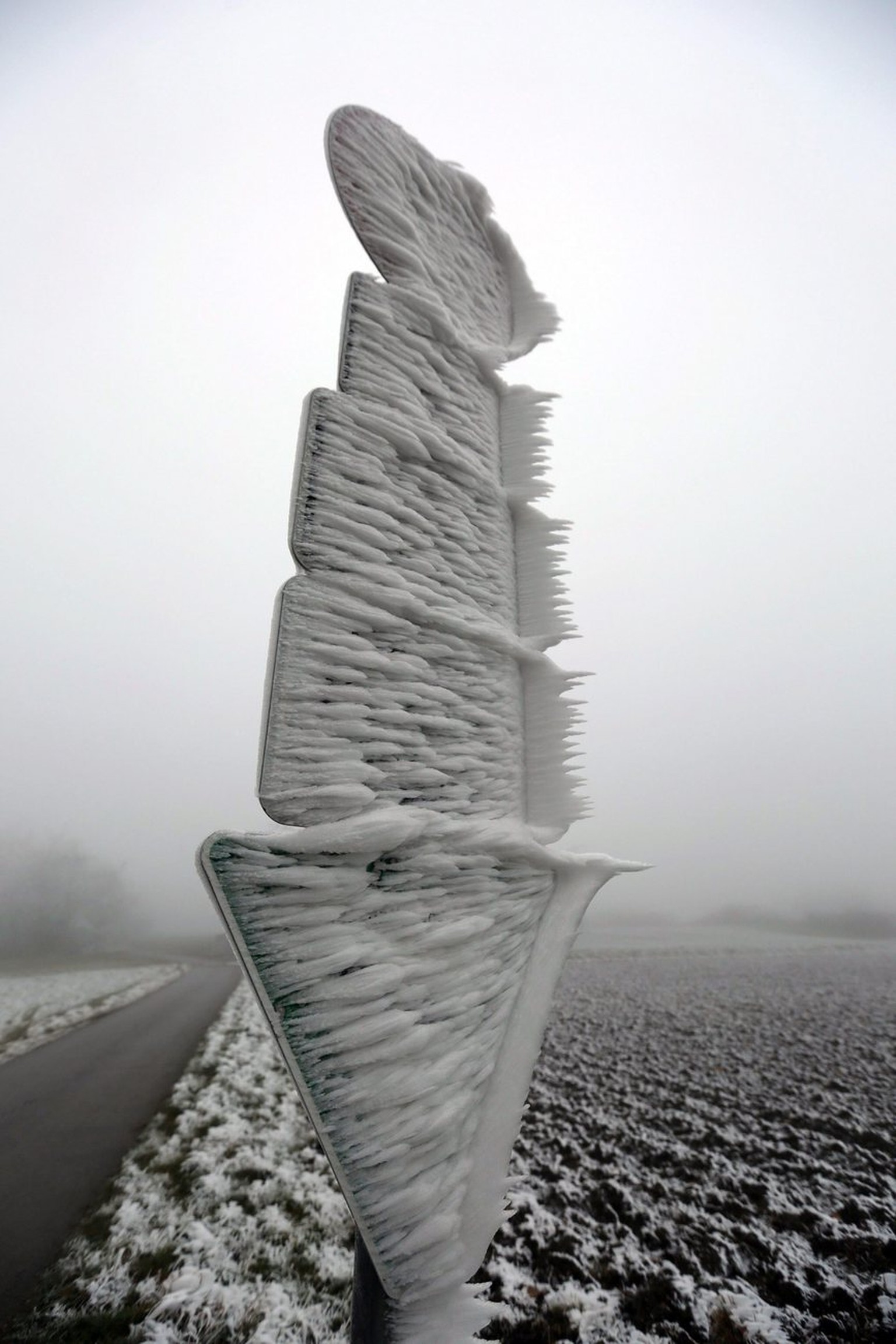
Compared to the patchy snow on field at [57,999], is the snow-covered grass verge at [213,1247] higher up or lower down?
higher up

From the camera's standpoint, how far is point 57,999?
11586mm

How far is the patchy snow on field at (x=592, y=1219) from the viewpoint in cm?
248

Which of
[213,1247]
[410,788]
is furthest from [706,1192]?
[410,788]

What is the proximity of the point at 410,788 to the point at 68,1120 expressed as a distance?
611 cm

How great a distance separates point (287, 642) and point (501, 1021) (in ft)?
2.94

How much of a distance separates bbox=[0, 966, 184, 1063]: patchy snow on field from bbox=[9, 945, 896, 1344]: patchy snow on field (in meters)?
3.76

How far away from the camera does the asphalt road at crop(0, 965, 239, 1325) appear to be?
303 cm

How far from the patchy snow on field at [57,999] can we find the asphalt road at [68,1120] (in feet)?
1.18

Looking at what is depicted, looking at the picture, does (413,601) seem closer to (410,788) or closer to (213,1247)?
(410,788)

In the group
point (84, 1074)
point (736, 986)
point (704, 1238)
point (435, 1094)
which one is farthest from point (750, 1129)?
point (736, 986)

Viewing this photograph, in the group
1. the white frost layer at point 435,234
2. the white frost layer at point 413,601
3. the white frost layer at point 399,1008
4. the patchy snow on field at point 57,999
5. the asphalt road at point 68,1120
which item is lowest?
the patchy snow on field at point 57,999

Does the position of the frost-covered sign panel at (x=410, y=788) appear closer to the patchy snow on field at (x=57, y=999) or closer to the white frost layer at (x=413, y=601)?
→ the white frost layer at (x=413, y=601)

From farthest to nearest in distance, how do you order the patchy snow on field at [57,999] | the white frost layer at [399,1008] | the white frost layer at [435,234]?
1. the patchy snow on field at [57,999]
2. the white frost layer at [435,234]
3. the white frost layer at [399,1008]

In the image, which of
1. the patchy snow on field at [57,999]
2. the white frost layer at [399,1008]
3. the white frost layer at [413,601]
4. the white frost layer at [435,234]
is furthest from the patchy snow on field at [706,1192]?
the patchy snow on field at [57,999]
